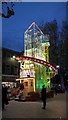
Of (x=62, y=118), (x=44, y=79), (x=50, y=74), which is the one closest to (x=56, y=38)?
(x=50, y=74)

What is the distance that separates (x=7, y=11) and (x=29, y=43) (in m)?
20.4

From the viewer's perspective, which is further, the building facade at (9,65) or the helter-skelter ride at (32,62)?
the building facade at (9,65)

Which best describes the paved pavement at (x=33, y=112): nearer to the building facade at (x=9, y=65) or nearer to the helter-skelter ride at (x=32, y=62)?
the helter-skelter ride at (x=32, y=62)

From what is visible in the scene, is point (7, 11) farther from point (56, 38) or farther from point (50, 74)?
point (56, 38)

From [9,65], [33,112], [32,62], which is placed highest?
[9,65]

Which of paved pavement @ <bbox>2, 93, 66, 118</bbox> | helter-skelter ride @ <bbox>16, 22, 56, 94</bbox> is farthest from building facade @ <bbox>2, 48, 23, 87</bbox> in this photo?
paved pavement @ <bbox>2, 93, 66, 118</bbox>

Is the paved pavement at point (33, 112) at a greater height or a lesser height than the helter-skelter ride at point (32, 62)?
lesser

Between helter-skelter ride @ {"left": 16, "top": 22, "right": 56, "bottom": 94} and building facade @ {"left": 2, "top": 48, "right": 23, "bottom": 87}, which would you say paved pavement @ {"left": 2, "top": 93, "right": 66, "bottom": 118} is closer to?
helter-skelter ride @ {"left": 16, "top": 22, "right": 56, "bottom": 94}

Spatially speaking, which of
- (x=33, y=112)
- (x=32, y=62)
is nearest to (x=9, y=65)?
(x=32, y=62)

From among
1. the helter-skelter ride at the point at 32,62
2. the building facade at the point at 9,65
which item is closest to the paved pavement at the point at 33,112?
the helter-skelter ride at the point at 32,62

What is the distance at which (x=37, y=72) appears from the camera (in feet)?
99.3

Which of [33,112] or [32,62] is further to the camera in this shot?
[32,62]

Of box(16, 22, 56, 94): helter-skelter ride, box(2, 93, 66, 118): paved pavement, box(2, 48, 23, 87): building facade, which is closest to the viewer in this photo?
box(2, 93, 66, 118): paved pavement

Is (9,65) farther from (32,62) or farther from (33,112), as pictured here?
(33,112)
